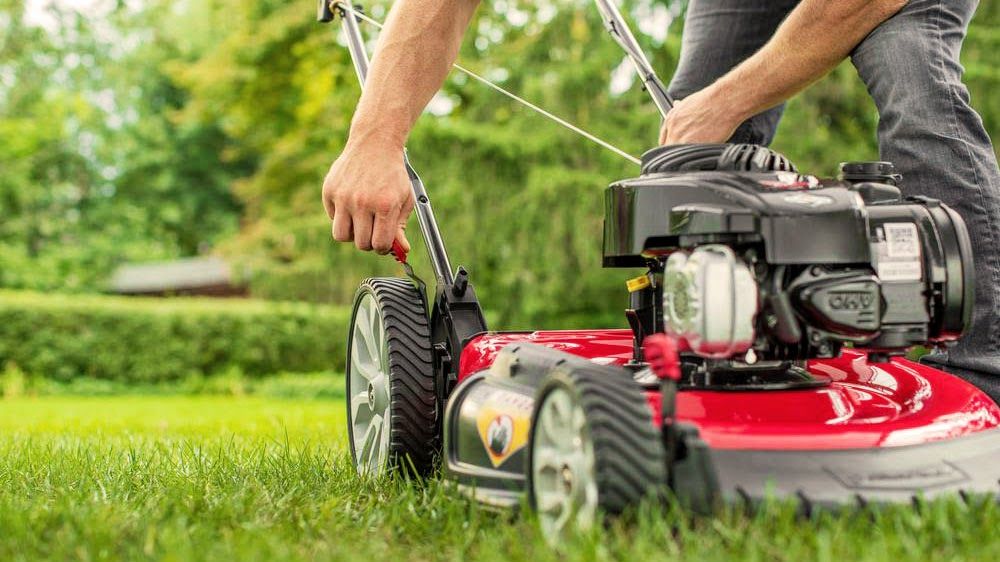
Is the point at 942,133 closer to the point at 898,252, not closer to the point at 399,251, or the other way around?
the point at 898,252

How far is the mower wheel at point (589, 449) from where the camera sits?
1.58m

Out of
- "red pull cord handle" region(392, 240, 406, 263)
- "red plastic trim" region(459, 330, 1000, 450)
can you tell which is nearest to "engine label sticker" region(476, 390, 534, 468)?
"red plastic trim" region(459, 330, 1000, 450)

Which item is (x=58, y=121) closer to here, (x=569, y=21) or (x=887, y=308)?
(x=569, y=21)

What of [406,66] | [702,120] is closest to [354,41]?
[406,66]

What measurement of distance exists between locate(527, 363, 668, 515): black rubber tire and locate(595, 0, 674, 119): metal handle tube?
1310 millimetres

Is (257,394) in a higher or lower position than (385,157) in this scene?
lower

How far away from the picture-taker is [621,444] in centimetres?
158

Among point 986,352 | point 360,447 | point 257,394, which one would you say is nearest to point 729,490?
point 986,352

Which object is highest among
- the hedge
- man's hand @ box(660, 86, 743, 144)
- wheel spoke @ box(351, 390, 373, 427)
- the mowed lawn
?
man's hand @ box(660, 86, 743, 144)

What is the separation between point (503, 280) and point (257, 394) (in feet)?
9.46

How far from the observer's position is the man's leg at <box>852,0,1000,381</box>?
7.97ft

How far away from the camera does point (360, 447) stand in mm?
2775

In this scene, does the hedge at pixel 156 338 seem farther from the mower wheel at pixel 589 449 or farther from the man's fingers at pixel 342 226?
the mower wheel at pixel 589 449

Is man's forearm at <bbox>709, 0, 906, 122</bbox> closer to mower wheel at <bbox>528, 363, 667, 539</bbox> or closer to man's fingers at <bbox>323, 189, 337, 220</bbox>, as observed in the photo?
man's fingers at <bbox>323, 189, 337, 220</bbox>
